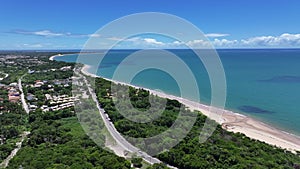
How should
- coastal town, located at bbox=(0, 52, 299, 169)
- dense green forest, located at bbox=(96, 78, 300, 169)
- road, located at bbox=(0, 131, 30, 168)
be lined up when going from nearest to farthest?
dense green forest, located at bbox=(96, 78, 300, 169) < coastal town, located at bbox=(0, 52, 299, 169) < road, located at bbox=(0, 131, 30, 168)

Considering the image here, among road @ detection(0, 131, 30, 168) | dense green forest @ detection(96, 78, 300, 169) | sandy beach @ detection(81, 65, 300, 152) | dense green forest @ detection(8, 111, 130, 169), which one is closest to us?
dense green forest @ detection(8, 111, 130, 169)

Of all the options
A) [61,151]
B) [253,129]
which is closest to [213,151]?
[61,151]

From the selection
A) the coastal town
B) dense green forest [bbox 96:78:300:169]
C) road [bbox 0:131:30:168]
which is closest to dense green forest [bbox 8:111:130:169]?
the coastal town

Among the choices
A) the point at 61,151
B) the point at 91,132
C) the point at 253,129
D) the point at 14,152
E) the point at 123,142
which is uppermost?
the point at 91,132

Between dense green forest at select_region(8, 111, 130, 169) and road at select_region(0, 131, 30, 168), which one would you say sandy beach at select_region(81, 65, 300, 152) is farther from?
road at select_region(0, 131, 30, 168)

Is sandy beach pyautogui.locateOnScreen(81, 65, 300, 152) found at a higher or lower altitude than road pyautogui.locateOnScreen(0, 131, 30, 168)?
lower

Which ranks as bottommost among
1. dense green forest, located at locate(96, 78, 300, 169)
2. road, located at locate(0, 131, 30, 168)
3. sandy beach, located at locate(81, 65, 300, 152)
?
sandy beach, located at locate(81, 65, 300, 152)

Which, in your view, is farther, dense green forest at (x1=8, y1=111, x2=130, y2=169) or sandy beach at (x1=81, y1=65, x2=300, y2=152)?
sandy beach at (x1=81, y1=65, x2=300, y2=152)

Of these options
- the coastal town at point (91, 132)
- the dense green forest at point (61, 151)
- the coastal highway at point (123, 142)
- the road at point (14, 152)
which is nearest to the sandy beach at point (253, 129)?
the coastal town at point (91, 132)

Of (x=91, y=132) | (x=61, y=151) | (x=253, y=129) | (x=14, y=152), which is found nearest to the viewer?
A: (x=61, y=151)

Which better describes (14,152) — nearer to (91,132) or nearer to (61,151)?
(61,151)
